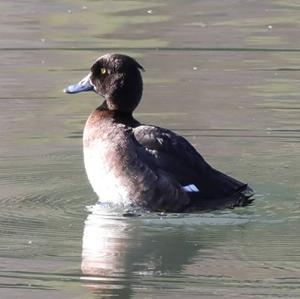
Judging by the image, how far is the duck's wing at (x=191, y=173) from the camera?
9773mm

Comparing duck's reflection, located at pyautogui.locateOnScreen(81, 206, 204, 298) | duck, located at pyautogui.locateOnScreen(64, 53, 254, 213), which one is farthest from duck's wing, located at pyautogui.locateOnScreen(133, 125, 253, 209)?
duck's reflection, located at pyautogui.locateOnScreen(81, 206, 204, 298)

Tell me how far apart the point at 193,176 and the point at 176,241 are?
730mm

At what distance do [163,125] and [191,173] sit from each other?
231cm

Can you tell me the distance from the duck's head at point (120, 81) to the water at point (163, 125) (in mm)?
658

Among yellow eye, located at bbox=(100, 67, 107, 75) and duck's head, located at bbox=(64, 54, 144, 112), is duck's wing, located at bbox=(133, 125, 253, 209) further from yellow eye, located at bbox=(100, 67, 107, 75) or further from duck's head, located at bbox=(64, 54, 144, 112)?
yellow eye, located at bbox=(100, 67, 107, 75)

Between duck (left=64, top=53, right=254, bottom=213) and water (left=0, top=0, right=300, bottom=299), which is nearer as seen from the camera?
water (left=0, top=0, right=300, bottom=299)

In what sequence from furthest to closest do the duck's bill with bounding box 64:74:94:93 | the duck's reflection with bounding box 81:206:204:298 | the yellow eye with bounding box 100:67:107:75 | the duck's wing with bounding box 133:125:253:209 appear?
1. the duck's bill with bounding box 64:74:94:93
2. the yellow eye with bounding box 100:67:107:75
3. the duck's wing with bounding box 133:125:253:209
4. the duck's reflection with bounding box 81:206:204:298

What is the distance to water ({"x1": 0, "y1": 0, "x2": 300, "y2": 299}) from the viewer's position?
854cm

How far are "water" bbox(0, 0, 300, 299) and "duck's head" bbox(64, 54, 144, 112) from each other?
66 centimetres

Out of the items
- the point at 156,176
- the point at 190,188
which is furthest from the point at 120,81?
the point at 190,188

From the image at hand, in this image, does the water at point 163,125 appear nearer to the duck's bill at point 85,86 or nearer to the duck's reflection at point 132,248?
the duck's reflection at point 132,248

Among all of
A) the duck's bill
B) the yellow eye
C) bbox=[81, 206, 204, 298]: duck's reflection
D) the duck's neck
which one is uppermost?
the yellow eye

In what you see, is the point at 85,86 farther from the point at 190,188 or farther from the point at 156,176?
the point at 190,188

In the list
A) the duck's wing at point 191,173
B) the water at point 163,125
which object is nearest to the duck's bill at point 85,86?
the water at point 163,125
